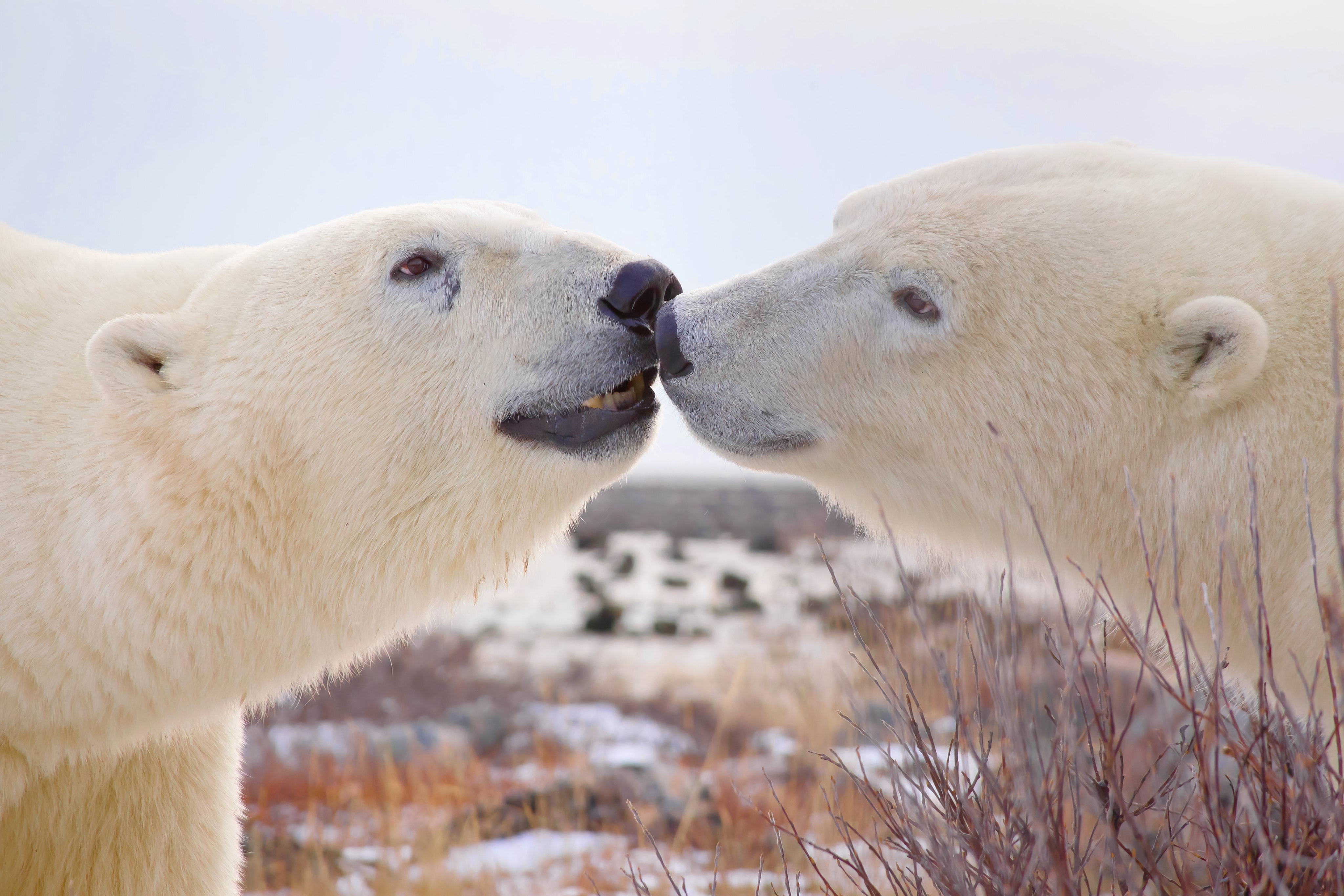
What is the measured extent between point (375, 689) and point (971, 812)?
6.07m

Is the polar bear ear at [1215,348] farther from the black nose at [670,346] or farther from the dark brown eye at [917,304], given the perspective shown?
the black nose at [670,346]

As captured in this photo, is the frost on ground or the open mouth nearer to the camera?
the open mouth

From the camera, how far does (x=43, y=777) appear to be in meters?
2.06

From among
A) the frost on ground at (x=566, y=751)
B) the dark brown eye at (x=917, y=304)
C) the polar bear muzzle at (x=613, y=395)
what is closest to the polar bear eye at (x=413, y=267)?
the polar bear muzzle at (x=613, y=395)

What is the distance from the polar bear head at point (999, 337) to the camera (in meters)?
1.91

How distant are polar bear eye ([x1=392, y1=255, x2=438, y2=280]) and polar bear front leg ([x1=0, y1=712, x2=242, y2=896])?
113 centimetres

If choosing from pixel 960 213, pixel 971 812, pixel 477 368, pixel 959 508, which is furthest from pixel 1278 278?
pixel 477 368

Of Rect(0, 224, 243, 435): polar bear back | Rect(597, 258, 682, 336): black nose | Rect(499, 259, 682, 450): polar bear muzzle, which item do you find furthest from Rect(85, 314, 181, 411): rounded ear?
Rect(597, 258, 682, 336): black nose

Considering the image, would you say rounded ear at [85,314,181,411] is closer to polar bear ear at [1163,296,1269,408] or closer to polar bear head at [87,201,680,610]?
polar bear head at [87,201,680,610]

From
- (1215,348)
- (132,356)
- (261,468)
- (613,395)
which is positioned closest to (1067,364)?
(1215,348)

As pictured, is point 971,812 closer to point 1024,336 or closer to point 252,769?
point 1024,336

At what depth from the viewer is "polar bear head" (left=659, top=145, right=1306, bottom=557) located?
1.91m

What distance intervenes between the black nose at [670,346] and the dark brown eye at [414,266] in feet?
1.75

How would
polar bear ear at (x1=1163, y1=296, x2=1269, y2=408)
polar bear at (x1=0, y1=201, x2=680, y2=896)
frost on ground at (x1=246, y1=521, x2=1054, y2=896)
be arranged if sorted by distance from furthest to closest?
frost on ground at (x1=246, y1=521, x2=1054, y2=896), polar bear at (x1=0, y1=201, x2=680, y2=896), polar bear ear at (x1=1163, y1=296, x2=1269, y2=408)
